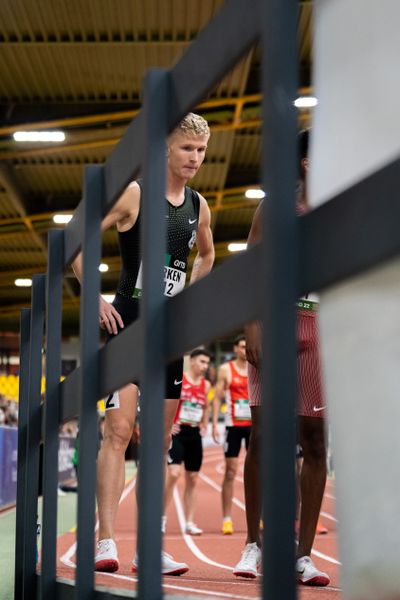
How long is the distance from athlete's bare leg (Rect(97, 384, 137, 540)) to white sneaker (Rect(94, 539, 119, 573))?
0.15 meters

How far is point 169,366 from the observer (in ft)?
11.4

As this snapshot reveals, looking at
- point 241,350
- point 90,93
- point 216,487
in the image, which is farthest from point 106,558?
point 216,487

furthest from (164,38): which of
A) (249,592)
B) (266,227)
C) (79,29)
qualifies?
(266,227)

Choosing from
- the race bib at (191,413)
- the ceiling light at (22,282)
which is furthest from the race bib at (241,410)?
the ceiling light at (22,282)

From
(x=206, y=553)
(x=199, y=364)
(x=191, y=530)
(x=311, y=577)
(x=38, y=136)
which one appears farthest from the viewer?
(x=38, y=136)

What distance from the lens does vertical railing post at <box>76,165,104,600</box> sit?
2387 mm

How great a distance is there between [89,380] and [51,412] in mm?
794

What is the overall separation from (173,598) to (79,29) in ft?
32.8

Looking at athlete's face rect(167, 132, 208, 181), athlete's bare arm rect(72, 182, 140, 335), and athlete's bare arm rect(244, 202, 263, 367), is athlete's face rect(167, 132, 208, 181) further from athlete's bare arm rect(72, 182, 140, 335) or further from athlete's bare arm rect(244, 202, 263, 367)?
athlete's bare arm rect(244, 202, 263, 367)

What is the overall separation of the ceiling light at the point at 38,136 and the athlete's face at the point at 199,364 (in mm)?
5675

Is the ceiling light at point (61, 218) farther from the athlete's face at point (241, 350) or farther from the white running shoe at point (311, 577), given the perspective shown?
the white running shoe at point (311, 577)

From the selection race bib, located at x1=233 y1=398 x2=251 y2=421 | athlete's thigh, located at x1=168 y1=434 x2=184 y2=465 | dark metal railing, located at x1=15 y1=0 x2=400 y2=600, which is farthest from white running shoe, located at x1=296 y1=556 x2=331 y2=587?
race bib, located at x1=233 y1=398 x2=251 y2=421

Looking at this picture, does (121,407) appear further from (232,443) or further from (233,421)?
(233,421)

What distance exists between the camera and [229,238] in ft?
70.6
